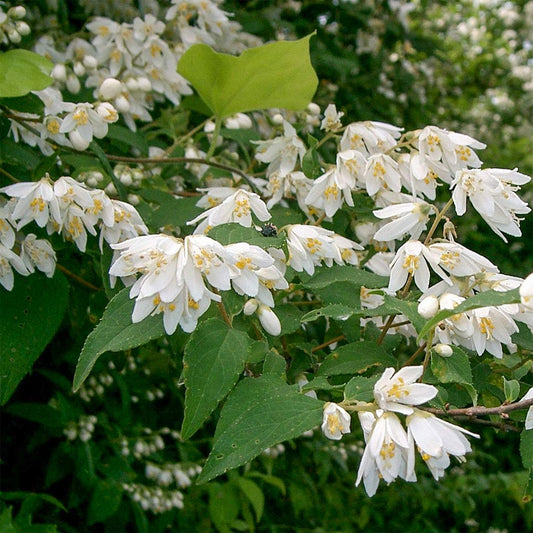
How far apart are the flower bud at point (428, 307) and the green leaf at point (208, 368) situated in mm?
311

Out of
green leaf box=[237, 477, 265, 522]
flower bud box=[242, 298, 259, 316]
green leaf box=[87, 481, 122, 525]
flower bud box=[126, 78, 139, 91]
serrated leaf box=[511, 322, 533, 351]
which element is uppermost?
flower bud box=[242, 298, 259, 316]

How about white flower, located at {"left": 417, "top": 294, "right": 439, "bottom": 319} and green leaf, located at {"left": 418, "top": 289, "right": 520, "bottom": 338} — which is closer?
green leaf, located at {"left": 418, "top": 289, "right": 520, "bottom": 338}

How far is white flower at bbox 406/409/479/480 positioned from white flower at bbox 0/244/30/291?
0.95 meters

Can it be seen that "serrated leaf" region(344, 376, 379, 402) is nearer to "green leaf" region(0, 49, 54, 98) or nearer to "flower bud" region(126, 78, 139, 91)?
"green leaf" region(0, 49, 54, 98)

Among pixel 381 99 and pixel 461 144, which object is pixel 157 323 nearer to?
pixel 461 144

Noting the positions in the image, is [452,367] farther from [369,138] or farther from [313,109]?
[313,109]

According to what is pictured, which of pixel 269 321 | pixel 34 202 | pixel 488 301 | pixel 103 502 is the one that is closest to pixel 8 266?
pixel 34 202

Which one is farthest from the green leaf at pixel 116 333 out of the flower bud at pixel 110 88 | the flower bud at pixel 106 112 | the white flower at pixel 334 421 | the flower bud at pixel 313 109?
the flower bud at pixel 313 109

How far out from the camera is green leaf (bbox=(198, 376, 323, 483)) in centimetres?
105

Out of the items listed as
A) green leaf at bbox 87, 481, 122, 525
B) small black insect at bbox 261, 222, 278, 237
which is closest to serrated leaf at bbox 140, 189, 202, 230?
small black insect at bbox 261, 222, 278, 237

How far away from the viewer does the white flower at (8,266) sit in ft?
5.10

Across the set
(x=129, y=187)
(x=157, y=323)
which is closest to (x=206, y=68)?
(x=129, y=187)

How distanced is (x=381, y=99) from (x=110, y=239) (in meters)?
3.01

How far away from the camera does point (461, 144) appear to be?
1613mm
